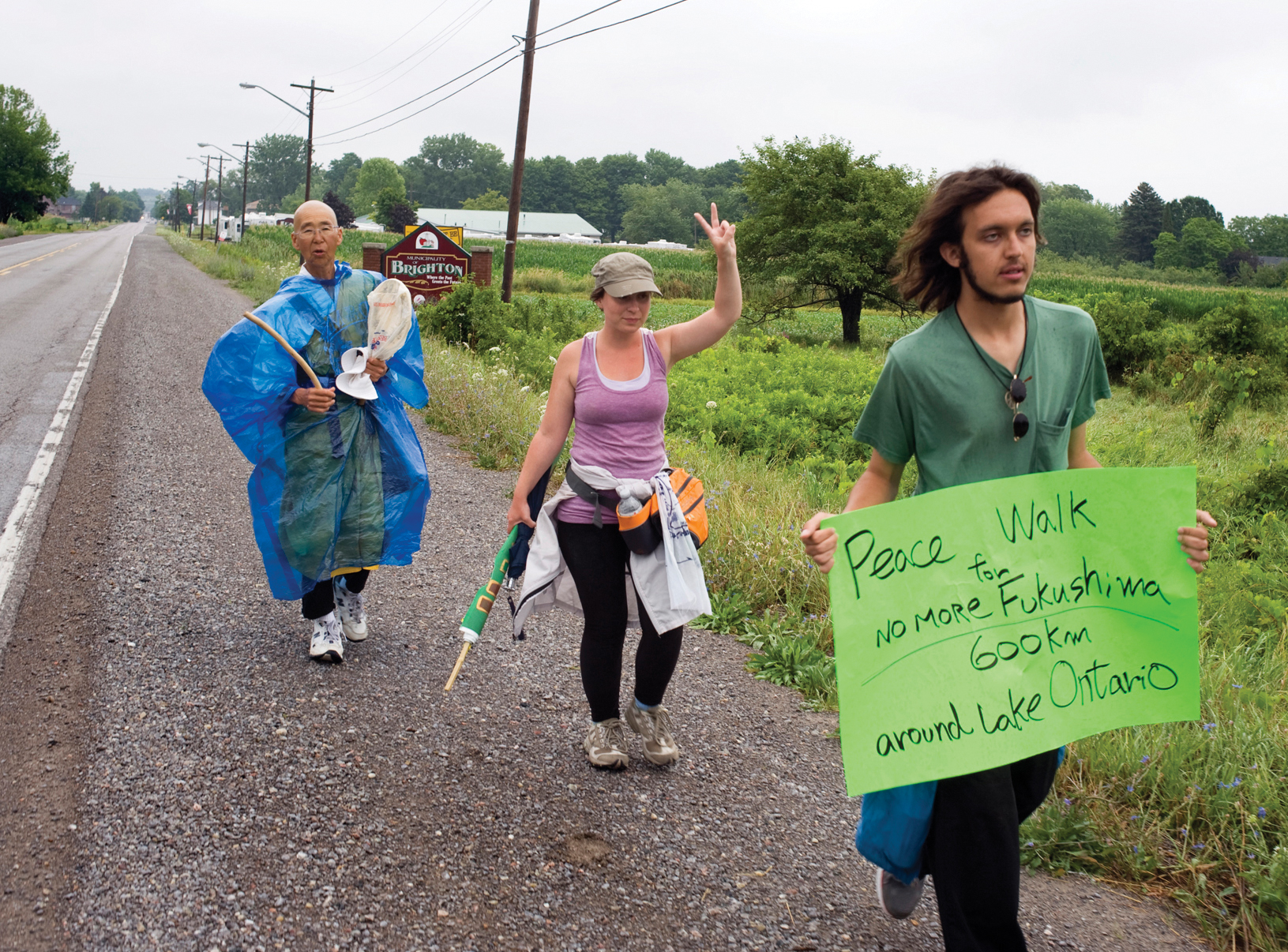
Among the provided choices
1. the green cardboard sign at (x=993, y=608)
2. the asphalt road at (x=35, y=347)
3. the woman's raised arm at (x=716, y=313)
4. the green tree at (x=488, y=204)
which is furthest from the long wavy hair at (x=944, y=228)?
the green tree at (x=488, y=204)

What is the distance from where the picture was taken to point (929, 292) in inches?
90.4

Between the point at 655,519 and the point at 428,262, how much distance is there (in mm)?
16383

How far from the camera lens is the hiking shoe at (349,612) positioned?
4.53 metres

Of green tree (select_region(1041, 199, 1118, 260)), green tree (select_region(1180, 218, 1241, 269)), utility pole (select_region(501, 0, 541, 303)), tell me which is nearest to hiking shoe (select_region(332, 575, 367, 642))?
utility pole (select_region(501, 0, 541, 303))

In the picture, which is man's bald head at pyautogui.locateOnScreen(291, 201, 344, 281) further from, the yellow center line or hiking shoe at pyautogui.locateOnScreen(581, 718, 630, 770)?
the yellow center line

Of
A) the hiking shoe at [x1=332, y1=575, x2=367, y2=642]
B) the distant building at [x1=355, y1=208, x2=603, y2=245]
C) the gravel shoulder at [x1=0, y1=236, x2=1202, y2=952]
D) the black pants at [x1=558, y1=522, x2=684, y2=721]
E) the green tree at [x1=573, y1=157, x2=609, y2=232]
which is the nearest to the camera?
the gravel shoulder at [x1=0, y1=236, x2=1202, y2=952]

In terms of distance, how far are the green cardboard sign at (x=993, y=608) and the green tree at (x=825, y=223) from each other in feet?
97.6

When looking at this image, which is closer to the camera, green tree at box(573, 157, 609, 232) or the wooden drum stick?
the wooden drum stick

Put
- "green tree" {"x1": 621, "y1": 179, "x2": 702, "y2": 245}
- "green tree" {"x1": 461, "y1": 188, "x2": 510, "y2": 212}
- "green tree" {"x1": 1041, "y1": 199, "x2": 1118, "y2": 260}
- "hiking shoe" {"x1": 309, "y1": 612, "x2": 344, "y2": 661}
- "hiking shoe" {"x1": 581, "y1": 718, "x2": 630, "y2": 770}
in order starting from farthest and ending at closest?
"green tree" {"x1": 461, "y1": 188, "x2": 510, "y2": 212} < "green tree" {"x1": 621, "y1": 179, "x2": 702, "y2": 245} < "green tree" {"x1": 1041, "y1": 199, "x2": 1118, "y2": 260} < "hiking shoe" {"x1": 309, "y1": 612, "x2": 344, "y2": 661} < "hiking shoe" {"x1": 581, "y1": 718, "x2": 630, "y2": 770}

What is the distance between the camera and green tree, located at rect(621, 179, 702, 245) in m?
134

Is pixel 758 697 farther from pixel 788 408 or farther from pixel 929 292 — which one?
pixel 788 408

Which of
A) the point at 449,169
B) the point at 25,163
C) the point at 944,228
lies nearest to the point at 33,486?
the point at 944,228

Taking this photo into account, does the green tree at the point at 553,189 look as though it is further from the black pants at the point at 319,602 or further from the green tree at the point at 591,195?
the black pants at the point at 319,602

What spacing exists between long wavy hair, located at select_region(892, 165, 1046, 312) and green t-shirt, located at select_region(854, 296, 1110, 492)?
0.08 metres
